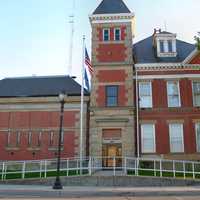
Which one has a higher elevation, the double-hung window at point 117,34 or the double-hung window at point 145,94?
the double-hung window at point 117,34

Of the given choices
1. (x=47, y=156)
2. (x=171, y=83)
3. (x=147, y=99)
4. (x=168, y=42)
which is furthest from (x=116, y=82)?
(x=47, y=156)

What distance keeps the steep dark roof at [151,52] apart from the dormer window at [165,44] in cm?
51

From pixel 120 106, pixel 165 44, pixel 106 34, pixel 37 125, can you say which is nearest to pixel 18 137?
pixel 37 125

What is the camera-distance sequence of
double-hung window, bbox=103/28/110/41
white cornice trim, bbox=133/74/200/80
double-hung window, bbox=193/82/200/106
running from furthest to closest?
1. double-hung window, bbox=103/28/110/41
2. white cornice trim, bbox=133/74/200/80
3. double-hung window, bbox=193/82/200/106

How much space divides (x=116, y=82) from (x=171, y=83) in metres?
5.30

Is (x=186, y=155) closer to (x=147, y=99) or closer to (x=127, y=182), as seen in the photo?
(x=147, y=99)

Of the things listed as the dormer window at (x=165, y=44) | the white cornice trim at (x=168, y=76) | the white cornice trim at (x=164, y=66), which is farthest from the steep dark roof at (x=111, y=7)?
the white cornice trim at (x=168, y=76)

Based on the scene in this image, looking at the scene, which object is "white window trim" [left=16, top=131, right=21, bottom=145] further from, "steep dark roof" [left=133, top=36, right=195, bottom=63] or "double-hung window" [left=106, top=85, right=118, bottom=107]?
"steep dark roof" [left=133, top=36, right=195, bottom=63]

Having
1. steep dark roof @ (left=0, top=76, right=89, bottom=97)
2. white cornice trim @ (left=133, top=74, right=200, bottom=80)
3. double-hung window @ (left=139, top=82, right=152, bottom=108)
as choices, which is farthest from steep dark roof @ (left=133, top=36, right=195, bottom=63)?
steep dark roof @ (left=0, top=76, right=89, bottom=97)

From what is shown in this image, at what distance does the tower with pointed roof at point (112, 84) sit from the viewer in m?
27.7

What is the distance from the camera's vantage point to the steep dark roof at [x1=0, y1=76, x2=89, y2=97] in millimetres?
32000

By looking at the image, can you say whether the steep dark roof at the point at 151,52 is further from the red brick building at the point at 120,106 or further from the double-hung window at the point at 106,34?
the double-hung window at the point at 106,34

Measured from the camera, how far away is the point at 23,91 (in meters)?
33.0

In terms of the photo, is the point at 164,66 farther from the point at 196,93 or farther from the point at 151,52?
the point at 196,93
